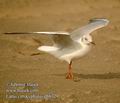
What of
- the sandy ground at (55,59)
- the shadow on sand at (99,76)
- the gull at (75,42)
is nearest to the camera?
the sandy ground at (55,59)

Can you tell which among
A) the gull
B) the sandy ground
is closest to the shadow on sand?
A: the sandy ground

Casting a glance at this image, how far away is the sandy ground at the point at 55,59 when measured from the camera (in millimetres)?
6539

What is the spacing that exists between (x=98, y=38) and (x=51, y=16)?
13.7 ft

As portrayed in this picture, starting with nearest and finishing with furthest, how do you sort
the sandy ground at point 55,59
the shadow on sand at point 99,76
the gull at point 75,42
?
the sandy ground at point 55,59, the gull at point 75,42, the shadow on sand at point 99,76

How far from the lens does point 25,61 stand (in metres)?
9.63

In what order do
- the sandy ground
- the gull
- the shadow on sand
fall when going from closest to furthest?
1. the sandy ground
2. the gull
3. the shadow on sand

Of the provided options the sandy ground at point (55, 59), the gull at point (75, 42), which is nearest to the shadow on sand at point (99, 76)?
the sandy ground at point (55, 59)

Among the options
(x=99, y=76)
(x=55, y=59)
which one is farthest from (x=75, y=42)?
(x=55, y=59)

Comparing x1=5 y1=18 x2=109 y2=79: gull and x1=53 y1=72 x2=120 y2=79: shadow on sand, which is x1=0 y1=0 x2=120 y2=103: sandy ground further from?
x1=5 y1=18 x2=109 y2=79: gull

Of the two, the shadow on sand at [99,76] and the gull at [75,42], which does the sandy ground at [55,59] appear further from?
the gull at [75,42]

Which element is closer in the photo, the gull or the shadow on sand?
the gull

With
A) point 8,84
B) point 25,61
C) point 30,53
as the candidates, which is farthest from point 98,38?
point 8,84

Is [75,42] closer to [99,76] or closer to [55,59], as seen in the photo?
[99,76]

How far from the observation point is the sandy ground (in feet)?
21.5
